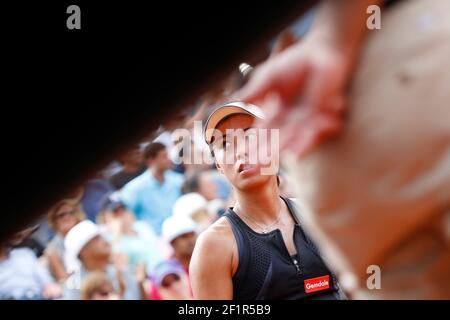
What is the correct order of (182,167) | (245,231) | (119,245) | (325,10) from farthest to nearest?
(182,167), (119,245), (245,231), (325,10)

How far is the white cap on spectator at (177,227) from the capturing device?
73.5 inches

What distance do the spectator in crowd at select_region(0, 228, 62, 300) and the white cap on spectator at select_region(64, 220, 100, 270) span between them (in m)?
0.08

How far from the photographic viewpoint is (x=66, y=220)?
1741 millimetres

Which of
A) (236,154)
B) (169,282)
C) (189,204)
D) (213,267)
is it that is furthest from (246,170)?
(189,204)

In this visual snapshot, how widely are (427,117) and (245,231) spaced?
80 centimetres

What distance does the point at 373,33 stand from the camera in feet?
1.34

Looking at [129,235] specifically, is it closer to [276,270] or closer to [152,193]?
[152,193]

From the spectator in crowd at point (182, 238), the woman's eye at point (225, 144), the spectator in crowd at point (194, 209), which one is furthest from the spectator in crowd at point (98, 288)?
the woman's eye at point (225, 144)

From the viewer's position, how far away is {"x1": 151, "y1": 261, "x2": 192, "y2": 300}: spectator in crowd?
173cm

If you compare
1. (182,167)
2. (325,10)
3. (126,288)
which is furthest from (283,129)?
(182,167)

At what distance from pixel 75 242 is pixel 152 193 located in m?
0.32

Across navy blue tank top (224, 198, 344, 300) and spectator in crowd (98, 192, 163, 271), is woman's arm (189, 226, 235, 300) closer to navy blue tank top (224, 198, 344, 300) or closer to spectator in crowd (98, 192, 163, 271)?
navy blue tank top (224, 198, 344, 300)
